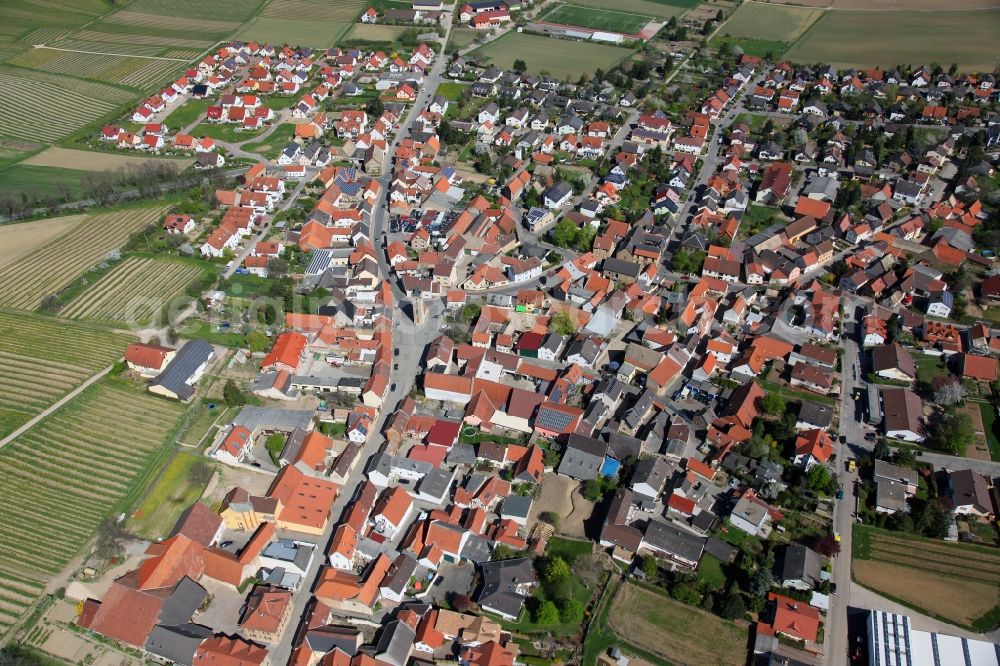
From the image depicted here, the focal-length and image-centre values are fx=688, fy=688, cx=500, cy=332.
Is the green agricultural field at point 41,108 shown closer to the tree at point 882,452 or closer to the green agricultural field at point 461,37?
the green agricultural field at point 461,37

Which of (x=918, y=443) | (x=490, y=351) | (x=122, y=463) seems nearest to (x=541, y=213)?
(x=490, y=351)

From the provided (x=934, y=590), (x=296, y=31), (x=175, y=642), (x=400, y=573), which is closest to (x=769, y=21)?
(x=296, y=31)

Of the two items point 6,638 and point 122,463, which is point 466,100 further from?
point 6,638

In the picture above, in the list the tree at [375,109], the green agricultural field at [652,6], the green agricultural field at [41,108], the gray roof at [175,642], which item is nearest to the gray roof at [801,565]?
the gray roof at [175,642]

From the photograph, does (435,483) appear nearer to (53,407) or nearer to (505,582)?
(505,582)

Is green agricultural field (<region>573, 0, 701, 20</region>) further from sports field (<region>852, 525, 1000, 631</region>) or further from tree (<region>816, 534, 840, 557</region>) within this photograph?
tree (<region>816, 534, 840, 557</region>)

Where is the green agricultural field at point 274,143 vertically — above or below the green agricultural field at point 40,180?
above
